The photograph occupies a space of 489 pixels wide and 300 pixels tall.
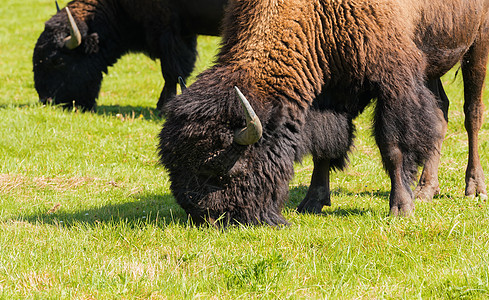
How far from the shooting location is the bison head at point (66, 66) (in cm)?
1044

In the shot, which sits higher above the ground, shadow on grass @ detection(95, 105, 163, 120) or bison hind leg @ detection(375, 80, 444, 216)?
bison hind leg @ detection(375, 80, 444, 216)

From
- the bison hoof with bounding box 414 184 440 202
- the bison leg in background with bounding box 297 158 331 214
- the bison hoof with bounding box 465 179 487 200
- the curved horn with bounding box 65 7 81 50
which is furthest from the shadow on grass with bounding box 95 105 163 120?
the bison hoof with bounding box 465 179 487 200

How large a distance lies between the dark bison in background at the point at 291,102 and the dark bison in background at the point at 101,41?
16.9 feet

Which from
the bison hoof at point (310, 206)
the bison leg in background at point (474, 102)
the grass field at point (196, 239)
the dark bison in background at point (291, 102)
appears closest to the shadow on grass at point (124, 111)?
the grass field at point (196, 239)

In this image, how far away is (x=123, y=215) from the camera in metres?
5.36

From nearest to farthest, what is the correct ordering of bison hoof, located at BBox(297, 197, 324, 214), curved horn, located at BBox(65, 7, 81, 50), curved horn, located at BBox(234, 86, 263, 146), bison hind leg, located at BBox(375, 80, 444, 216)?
curved horn, located at BBox(234, 86, 263, 146)
bison hind leg, located at BBox(375, 80, 444, 216)
bison hoof, located at BBox(297, 197, 324, 214)
curved horn, located at BBox(65, 7, 81, 50)

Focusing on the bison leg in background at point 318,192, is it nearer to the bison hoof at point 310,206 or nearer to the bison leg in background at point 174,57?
the bison hoof at point 310,206

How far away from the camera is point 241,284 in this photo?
3510mm

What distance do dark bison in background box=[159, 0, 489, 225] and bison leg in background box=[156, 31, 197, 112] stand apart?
5134 millimetres

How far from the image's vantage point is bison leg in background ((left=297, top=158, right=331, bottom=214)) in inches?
225

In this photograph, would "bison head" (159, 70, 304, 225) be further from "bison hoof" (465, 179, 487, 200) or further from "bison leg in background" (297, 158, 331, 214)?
"bison hoof" (465, 179, 487, 200)

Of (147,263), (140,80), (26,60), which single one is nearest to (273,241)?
(147,263)

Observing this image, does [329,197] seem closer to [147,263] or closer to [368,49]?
[368,49]

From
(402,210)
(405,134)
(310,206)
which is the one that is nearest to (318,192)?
(310,206)
